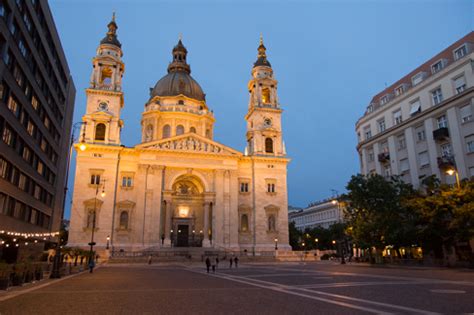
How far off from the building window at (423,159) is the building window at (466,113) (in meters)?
5.73

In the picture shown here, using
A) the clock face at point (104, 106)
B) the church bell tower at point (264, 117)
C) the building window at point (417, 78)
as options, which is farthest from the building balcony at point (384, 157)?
the clock face at point (104, 106)

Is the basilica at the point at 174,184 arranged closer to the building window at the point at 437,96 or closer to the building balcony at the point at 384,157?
the building balcony at the point at 384,157

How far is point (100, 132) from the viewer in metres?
58.0

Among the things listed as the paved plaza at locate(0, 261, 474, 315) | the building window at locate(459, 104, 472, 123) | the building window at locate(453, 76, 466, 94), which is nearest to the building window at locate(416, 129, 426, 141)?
the building window at locate(459, 104, 472, 123)

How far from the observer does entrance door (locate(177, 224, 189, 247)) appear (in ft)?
195

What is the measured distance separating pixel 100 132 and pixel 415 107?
4454cm

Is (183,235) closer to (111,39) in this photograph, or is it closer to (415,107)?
(111,39)

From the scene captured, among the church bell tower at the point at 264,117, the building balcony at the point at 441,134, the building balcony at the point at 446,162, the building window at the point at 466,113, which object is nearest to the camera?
the building window at the point at 466,113

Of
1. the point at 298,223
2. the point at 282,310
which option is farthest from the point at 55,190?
the point at 298,223

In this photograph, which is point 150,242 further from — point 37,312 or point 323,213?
point 323,213

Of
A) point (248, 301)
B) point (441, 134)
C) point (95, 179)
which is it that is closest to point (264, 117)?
point (95, 179)

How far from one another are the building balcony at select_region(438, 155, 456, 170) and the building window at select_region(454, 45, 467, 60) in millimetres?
11044

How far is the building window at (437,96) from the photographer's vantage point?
41.4 metres

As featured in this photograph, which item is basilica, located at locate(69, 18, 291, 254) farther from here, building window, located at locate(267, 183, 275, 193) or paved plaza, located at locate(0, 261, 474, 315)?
paved plaza, located at locate(0, 261, 474, 315)
